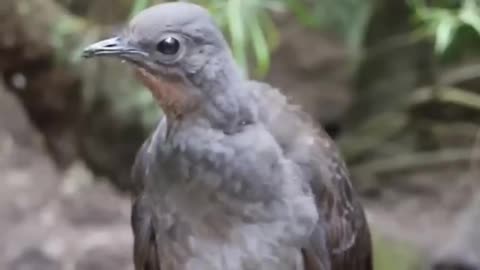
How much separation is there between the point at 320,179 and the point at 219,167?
8.4 inches

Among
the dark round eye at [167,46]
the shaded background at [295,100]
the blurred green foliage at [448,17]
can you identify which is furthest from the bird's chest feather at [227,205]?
the blurred green foliage at [448,17]

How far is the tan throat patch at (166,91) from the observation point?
1649 millimetres

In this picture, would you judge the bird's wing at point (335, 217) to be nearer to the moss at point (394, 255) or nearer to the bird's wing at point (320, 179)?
the bird's wing at point (320, 179)

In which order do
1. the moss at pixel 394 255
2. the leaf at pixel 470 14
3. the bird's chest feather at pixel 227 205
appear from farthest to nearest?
the moss at pixel 394 255 → the leaf at pixel 470 14 → the bird's chest feather at pixel 227 205

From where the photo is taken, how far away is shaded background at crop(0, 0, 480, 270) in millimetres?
2725

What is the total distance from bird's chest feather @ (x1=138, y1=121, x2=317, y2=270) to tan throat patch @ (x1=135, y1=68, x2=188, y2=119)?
0.06 m

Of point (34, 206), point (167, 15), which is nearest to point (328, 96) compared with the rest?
point (34, 206)

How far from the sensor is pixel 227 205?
178 centimetres

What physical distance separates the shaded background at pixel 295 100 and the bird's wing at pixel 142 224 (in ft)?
1.10

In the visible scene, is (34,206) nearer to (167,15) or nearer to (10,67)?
(10,67)

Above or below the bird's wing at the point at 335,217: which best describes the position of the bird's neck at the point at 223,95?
above

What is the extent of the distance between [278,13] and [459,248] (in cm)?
82

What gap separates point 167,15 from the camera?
1.64 m

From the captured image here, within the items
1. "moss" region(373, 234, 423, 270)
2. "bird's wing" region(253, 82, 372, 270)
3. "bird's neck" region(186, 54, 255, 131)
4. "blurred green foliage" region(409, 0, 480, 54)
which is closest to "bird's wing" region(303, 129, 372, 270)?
"bird's wing" region(253, 82, 372, 270)
